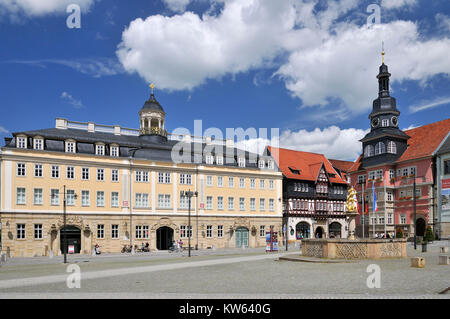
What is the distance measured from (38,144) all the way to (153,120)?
16570 mm

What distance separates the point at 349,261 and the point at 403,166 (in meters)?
41.8

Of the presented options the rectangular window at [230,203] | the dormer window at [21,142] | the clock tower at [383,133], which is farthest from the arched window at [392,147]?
the dormer window at [21,142]

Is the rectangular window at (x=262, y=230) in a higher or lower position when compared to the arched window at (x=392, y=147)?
lower

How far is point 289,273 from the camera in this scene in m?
20.4

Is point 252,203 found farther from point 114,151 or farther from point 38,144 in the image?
point 38,144

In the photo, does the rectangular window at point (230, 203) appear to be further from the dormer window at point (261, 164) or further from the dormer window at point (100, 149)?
the dormer window at point (100, 149)

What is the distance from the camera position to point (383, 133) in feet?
209

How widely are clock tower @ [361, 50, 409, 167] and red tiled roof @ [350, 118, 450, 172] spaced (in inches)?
53.1

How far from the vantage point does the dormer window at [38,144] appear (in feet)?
145

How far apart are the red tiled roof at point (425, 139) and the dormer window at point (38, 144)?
47947 millimetres

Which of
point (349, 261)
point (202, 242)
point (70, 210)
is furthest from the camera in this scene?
point (202, 242)

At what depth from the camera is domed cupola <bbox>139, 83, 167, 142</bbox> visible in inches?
2202
